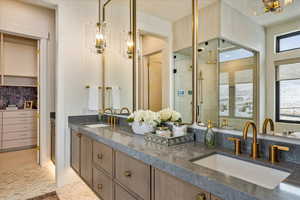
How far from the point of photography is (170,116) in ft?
5.42

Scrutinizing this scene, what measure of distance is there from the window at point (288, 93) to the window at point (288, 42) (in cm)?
10

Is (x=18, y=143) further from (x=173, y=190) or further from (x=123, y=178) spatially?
(x=173, y=190)

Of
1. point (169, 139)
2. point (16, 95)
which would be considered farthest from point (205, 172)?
point (16, 95)

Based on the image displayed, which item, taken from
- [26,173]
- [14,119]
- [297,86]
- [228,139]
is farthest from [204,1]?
[14,119]

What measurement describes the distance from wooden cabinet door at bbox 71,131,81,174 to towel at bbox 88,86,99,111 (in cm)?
47

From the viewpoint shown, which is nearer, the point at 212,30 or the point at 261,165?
the point at 261,165

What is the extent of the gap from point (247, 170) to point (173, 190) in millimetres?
436

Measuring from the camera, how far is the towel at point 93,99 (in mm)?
2629

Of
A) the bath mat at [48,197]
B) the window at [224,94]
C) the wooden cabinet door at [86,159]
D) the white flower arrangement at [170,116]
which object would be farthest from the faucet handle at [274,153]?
the bath mat at [48,197]

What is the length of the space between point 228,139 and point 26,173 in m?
3.17

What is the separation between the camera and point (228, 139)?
1.20 metres

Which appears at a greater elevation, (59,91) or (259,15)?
(259,15)

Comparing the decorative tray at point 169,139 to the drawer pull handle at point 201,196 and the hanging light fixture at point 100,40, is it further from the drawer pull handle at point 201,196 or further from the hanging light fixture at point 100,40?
the hanging light fixture at point 100,40

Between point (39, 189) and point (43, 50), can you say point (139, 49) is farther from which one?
point (39, 189)
